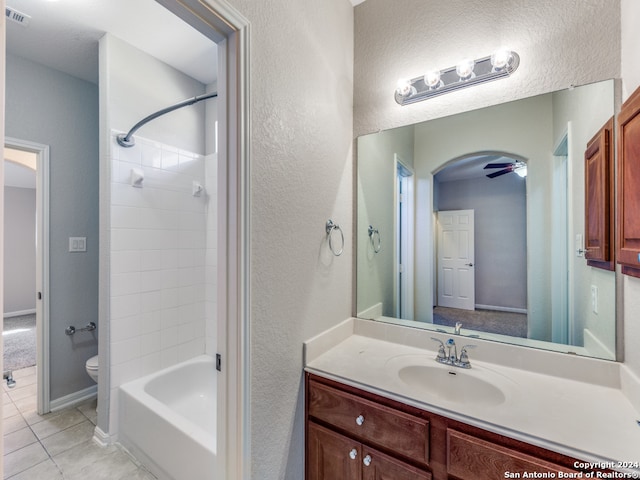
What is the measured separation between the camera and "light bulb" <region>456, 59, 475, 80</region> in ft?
4.69

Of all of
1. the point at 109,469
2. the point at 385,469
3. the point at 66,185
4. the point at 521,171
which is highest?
the point at 66,185

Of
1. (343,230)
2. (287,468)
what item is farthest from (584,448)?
(343,230)

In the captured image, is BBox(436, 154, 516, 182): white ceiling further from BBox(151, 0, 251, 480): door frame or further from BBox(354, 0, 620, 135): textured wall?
BBox(151, 0, 251, 480): door frame

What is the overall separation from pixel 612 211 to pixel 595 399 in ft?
2.33

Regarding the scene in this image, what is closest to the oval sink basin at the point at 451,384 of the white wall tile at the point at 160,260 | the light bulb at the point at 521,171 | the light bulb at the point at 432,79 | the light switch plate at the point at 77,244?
the light bulb at the point at 521,171

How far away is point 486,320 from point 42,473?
8.66 feet

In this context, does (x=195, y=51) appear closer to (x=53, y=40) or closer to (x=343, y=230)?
(x=53, y=40)

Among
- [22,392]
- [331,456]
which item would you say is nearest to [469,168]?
[331,456]

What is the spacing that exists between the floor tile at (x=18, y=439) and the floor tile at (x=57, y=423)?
3 centimetres

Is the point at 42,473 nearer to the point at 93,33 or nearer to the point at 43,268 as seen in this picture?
the point at 43,268

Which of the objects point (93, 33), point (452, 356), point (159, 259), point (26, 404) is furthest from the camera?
point (26, 404)

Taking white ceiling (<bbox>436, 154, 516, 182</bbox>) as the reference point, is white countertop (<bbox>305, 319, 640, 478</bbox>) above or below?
below

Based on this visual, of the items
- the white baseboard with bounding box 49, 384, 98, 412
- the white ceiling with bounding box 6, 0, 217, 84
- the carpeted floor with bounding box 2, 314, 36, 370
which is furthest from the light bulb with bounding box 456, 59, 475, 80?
the carpeted floor with bounding box 2, 314, 36, 370

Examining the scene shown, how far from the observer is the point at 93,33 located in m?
2.00
